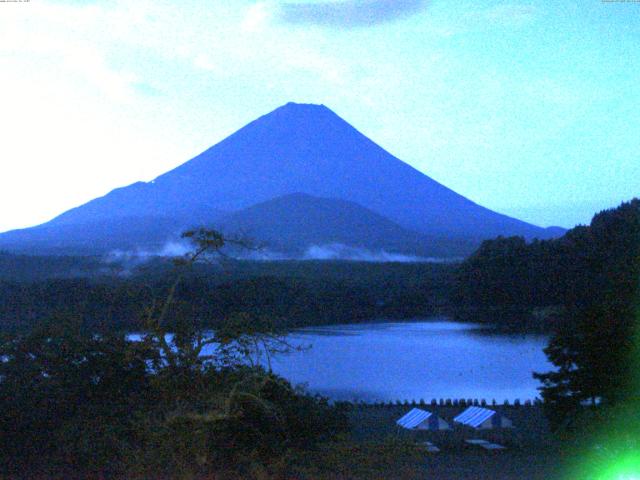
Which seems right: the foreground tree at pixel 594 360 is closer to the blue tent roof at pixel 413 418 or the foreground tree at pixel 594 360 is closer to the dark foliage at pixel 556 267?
the blue tent roof at pixel 413 418

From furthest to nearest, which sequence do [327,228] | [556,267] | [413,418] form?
1. [327,228]
2. [556,267]
3. [413,418]

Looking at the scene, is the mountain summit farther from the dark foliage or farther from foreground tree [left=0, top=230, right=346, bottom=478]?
foreground tree [left=0, top=230, right=346, bottom=478]

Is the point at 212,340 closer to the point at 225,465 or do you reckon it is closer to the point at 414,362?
the point at 225,465

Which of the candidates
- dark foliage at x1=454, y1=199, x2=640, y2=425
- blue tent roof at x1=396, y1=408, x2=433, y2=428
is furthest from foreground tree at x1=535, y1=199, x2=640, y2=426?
dark foliage at x1=454, y1=199, x2=640, y2=425

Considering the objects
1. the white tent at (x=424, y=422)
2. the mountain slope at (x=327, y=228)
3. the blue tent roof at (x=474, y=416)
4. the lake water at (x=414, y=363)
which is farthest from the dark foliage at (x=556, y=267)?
the mountain slope at (x=327, y=228)

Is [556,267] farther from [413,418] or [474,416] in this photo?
[413,418]

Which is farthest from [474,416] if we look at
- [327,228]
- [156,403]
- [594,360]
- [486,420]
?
[327,228]
